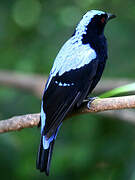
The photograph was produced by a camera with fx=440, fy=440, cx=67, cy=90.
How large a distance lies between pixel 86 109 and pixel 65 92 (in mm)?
281

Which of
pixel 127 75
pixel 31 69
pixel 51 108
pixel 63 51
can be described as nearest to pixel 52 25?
pixel 31 69

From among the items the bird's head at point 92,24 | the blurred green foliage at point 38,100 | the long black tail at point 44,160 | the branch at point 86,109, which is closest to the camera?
the branch at point 86,109

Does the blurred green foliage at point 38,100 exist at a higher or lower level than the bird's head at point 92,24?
lower

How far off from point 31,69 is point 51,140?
2.36 m

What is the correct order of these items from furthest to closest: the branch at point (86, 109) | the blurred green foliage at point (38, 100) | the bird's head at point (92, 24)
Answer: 1. the blurred green foliage at point (38, 100)
2. the bird's head at point (92, 24)
3. the branch at point (86, 109)

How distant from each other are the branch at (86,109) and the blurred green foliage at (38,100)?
2.54 feet

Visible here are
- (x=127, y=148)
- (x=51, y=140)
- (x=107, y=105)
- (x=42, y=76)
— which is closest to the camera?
(x=107, y=105)

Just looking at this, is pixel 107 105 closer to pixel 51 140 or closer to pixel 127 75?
pixel 51 140

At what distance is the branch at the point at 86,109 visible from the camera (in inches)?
142

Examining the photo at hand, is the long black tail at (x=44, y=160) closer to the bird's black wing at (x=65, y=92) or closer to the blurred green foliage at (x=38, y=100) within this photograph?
the bird's black wing at (x=65, y=92)

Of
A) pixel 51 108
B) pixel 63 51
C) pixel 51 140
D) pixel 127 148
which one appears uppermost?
pixel 63 51

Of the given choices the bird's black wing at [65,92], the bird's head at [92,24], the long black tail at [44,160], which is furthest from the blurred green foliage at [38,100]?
the bird's head at [92,24]

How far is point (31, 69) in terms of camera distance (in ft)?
20.1

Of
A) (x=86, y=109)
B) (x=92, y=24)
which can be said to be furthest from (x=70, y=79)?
(x=92, y=24)
